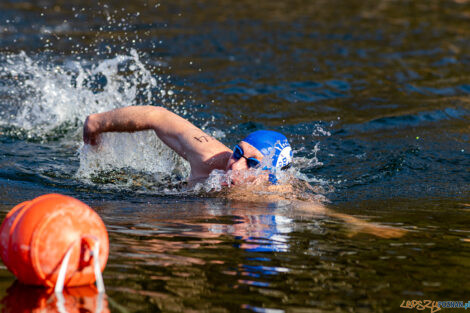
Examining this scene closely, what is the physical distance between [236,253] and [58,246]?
1255 millimetres

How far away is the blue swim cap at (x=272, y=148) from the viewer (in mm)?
5957

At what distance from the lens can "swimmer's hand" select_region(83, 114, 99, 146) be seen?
A: 6.50 m

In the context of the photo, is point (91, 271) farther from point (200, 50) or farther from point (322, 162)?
point (200, 50)

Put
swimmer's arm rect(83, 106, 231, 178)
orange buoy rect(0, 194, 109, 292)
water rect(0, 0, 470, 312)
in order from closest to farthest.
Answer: orange buoy rect(0, 194, 109, 292)
water rect(0, 0, 470, 312)
swimmer's arm rect(83, 106, 231, 178)

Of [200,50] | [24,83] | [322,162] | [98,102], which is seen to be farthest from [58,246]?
[200,50]

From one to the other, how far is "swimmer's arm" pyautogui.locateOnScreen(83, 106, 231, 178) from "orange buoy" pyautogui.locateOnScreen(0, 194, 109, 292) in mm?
2612

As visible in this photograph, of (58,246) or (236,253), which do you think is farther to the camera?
(236,253)

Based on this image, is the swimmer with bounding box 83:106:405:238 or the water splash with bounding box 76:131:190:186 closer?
Result: the swimmer with bounding box 83:106:405:238

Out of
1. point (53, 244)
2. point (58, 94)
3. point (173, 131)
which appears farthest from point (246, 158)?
point (58, 94)

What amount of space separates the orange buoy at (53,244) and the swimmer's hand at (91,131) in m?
2.85

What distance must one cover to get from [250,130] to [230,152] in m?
2.93

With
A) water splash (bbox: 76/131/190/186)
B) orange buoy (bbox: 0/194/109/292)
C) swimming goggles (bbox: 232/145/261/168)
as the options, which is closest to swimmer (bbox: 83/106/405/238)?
swimming goggles (bbox: 232/145/261/168)

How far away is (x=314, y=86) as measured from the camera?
37.3 feet

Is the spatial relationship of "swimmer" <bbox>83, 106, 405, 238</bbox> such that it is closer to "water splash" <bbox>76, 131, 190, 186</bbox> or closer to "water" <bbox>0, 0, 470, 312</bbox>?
"water" <bbox>0, 0, 470, 312</bbox>
